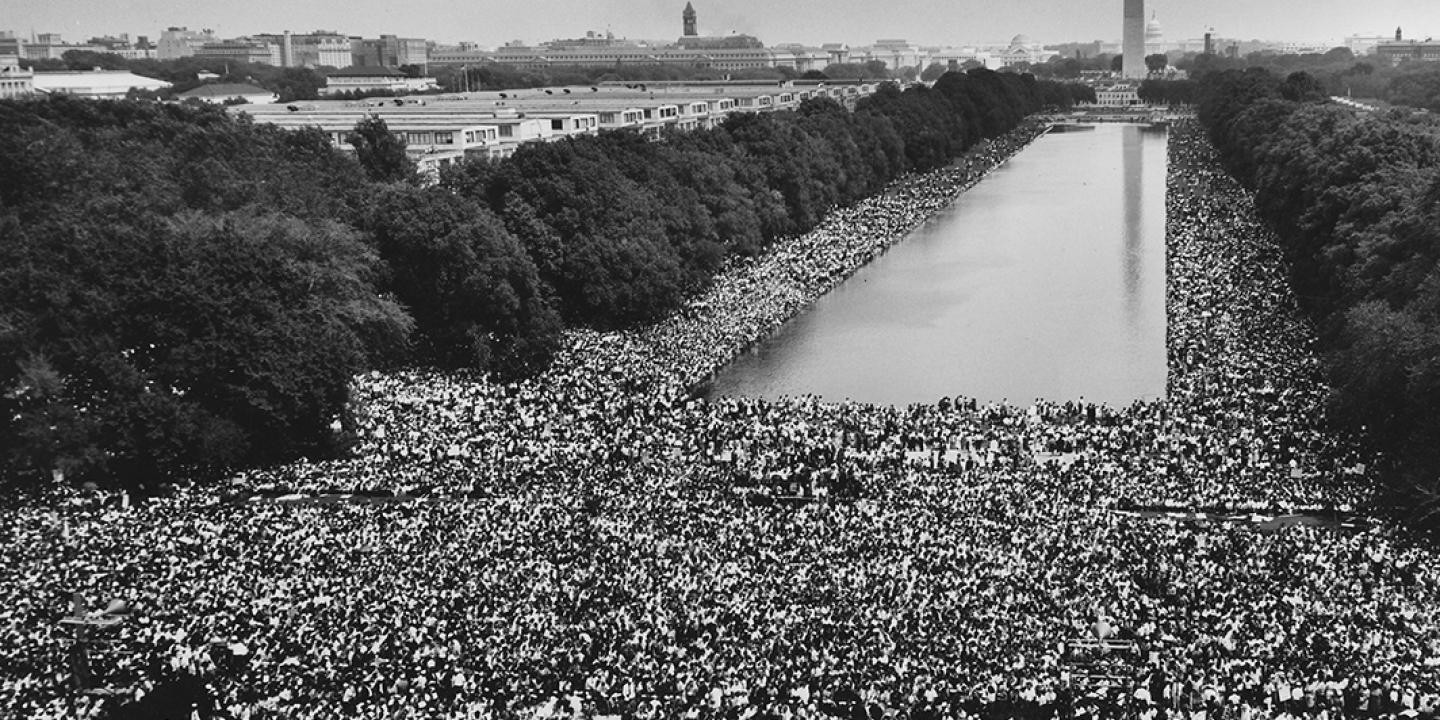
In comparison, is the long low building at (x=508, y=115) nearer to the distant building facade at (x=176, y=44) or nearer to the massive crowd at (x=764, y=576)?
the massive crowd at (x=764, y=576)

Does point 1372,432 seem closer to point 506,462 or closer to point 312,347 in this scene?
point 506,462

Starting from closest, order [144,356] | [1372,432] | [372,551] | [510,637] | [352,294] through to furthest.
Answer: [510,637] → [372,551] → [1372,432] → [144,356] → [352,294]

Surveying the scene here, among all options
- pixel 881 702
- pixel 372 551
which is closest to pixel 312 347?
pixel 372 551

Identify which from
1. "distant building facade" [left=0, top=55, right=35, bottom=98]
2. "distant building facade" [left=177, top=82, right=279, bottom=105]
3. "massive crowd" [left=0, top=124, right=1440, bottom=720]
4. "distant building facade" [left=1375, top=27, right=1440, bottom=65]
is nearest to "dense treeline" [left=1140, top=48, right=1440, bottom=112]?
"distant building facade" [left=1375, top=27, right=1440, bottom=65]

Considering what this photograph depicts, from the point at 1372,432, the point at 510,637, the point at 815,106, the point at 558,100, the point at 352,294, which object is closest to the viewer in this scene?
the point at 510,637

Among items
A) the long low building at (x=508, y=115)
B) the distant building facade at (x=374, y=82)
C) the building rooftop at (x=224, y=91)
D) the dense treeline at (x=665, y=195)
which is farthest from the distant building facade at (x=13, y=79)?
the dense treeline at (x=665, y=195)
